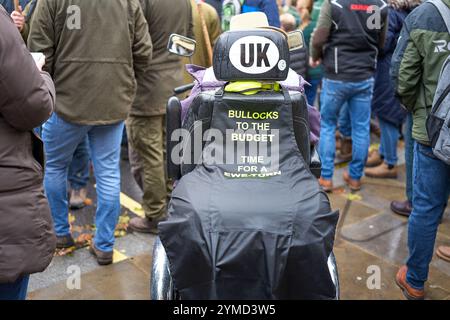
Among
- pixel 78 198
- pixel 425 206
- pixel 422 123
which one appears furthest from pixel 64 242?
pixel 422 123

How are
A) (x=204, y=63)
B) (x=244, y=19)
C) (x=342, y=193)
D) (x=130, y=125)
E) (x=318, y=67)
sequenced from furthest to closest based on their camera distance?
(x=318, y=67)
(x=342, y=193)
(x=204, y=63)
(x=130, y=125)
(x=244, y=19)

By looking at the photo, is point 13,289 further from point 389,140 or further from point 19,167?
point 389,140

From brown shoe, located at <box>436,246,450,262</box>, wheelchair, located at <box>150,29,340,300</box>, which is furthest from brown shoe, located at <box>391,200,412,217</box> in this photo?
wheelchair, located at <box>150,29,340,300</box>

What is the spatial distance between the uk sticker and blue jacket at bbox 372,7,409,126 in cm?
308

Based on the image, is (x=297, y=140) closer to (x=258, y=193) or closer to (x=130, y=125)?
(x=258, y=193)

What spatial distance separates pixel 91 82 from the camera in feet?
11.9

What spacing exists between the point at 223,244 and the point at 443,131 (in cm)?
157

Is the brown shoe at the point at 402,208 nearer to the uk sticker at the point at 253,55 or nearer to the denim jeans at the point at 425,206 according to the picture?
the denim jeans at the point at 425,206

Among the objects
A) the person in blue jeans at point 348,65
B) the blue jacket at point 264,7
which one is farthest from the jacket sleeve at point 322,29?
the blue jacket at point 264,7

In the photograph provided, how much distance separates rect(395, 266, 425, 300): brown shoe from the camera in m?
3.65

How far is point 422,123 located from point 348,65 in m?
1.68

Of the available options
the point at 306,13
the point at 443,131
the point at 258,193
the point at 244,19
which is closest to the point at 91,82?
the point at 244,19

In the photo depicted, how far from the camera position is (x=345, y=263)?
4.11 m

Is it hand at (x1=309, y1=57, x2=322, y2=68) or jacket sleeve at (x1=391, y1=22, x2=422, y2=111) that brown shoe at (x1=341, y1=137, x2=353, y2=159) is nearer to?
hand at (x1=309, y1=57, x2=322, y2=68)
